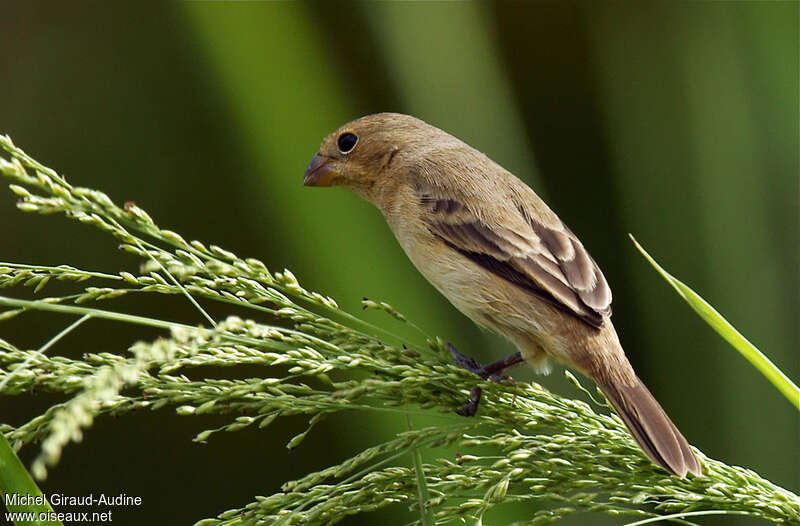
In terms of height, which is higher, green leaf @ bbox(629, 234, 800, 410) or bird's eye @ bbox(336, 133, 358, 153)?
bird's eye @ bbox(336, 133, 358, 153)

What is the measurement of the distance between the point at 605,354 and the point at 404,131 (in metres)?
1.42

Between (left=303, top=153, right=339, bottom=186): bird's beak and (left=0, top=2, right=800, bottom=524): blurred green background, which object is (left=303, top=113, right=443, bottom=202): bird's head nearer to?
(left=303, top=153, right=339, bottom=186): bird's beak

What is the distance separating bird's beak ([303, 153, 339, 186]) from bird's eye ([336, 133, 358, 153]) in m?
0.07

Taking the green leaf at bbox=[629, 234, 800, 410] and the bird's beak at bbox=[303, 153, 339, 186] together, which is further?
the bird's beak at bbox=[303, 153, 339, 186]

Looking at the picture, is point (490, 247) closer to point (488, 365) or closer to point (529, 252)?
point (529, 252)

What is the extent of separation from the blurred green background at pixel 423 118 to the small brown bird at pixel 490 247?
0.43 ft

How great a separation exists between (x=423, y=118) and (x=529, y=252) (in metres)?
0.99

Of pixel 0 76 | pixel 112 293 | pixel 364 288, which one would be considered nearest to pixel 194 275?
pixel 112 293

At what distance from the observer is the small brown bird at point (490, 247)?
2.34 metres

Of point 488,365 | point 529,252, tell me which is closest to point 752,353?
point 488,365

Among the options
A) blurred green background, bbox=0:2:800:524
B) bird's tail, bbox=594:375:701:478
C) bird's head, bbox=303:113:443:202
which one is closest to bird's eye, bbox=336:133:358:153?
bird's head, bbox=303:113:443:202

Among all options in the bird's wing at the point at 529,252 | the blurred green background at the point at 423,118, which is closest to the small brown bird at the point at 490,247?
the bird's wing at the point at 529,252

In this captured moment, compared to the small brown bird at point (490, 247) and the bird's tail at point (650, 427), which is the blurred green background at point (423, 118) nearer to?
the small brown bird at point (490, 247)

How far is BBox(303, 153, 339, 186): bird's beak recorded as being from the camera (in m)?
3.28
